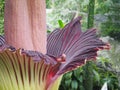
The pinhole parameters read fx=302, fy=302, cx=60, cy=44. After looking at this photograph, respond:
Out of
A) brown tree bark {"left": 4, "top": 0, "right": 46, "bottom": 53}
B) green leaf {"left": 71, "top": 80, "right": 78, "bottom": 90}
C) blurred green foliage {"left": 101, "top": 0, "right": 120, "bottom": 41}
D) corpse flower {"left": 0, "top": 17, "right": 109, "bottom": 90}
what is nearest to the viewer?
corpse flower {"left": 0, "top": 17, "right": 109, "bottom": 90}

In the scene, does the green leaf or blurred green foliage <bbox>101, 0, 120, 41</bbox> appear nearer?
the green leaf

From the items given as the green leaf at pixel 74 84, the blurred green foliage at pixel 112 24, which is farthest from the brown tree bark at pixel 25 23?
the blurred green foliage at pixel 112 24

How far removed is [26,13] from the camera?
1.08m

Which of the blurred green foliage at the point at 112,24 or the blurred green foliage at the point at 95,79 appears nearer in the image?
the blurred green foliage at the point at 95,79

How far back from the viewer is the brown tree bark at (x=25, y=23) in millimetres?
1055

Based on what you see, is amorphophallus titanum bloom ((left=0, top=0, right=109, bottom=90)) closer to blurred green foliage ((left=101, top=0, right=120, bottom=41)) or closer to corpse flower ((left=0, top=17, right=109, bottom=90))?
corpse flower ((left=0, top=17, right=109, bottom=90))

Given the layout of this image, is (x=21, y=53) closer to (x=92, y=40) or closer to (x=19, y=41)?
(x=19, y=41)

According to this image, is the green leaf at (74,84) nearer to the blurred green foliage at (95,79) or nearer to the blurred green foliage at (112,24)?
the blurred green foliage at (95,79)

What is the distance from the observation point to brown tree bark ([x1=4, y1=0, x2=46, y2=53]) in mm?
1055

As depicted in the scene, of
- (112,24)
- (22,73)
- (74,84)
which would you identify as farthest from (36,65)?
→ (112,24)

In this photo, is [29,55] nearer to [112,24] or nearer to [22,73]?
[22,73]

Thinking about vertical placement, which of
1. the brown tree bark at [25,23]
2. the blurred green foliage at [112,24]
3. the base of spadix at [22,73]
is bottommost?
the blurred green foliage at [112,24]

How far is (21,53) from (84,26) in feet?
10.3

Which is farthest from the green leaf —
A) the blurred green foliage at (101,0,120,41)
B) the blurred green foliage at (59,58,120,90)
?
the blurred green foliage at (101,0,120,41)
